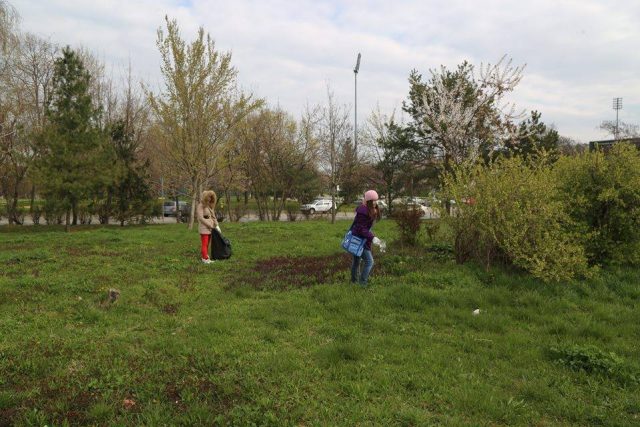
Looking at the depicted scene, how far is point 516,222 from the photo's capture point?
6766mm

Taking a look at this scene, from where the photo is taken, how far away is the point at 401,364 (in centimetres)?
419

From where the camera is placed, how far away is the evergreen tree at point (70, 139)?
17438 mm

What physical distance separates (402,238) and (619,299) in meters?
4.57

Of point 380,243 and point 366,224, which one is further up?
point 366,224

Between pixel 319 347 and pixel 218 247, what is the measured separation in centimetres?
551

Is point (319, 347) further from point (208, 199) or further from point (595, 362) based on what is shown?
point (208, 199)

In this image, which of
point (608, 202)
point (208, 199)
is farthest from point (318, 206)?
point (608, 202)

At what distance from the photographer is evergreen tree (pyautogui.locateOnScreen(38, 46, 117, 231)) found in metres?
17.4

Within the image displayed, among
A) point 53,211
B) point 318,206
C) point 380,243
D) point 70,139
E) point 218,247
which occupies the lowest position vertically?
point 218,247

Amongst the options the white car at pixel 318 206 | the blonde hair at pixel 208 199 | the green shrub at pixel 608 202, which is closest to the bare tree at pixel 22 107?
the blonde hair at pixel 208 199

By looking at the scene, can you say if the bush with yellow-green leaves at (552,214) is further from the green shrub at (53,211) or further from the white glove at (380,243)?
the green shrub at (53,211)

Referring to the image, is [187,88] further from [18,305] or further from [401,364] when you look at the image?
[401,364]

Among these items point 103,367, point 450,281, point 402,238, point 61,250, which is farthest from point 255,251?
point 103,367

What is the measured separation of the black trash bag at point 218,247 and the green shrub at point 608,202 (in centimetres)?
647
